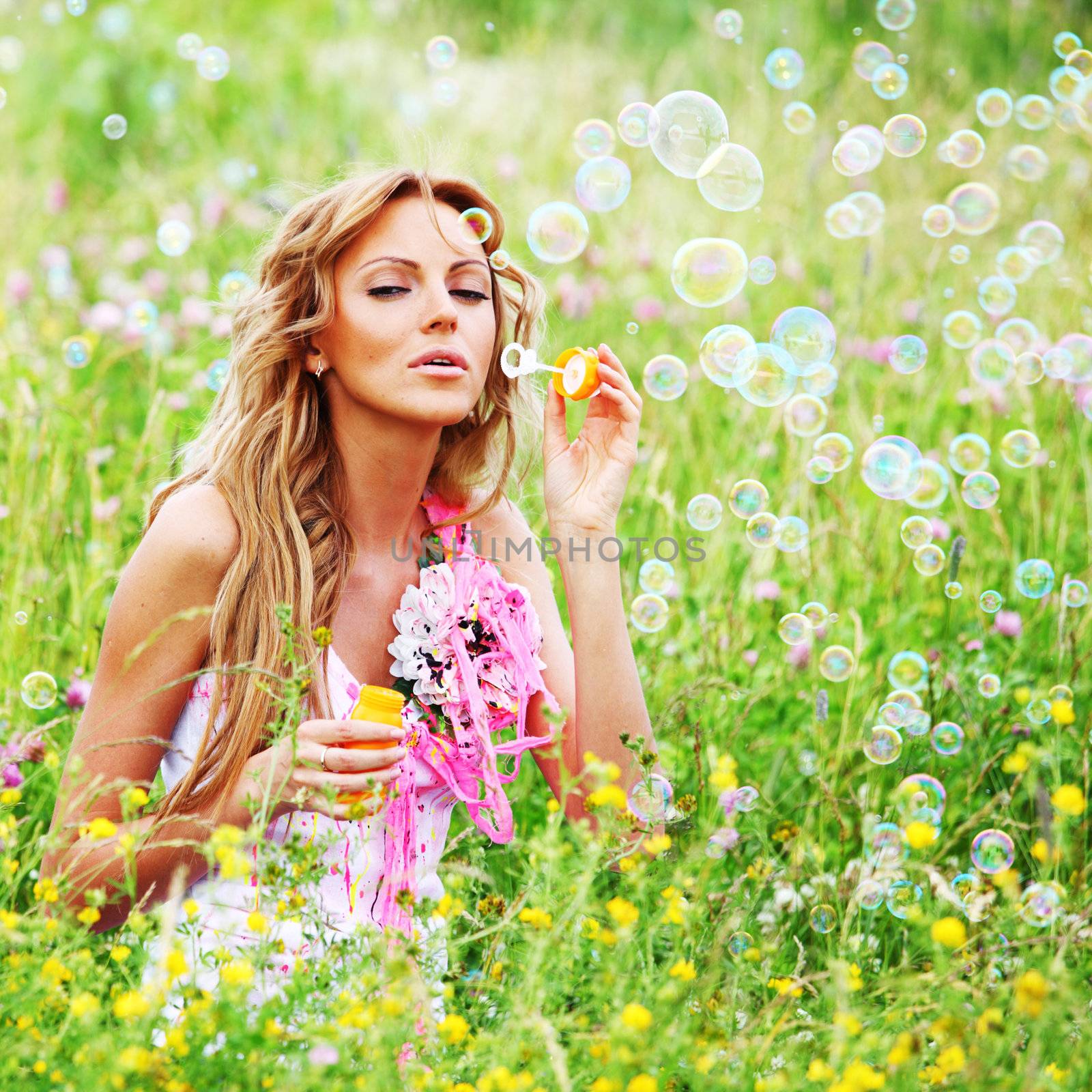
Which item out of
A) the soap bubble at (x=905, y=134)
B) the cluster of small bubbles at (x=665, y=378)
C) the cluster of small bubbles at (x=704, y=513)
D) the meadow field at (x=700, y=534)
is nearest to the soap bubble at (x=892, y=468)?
the meadow field at (x=700, y=534)

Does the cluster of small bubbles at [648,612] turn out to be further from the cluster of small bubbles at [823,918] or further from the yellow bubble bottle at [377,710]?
the yellow bubble bottle at [377,710]

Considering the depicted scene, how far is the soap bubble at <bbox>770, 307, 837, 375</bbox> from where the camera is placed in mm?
3092

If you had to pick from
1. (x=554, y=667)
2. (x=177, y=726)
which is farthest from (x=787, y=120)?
(x=177, y=726)

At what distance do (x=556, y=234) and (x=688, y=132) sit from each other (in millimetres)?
442

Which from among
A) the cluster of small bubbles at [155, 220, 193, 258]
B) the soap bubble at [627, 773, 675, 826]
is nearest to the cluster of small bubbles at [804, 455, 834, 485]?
the soap bubble at [627, 773, 675, 826]

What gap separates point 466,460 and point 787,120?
6.21 feet

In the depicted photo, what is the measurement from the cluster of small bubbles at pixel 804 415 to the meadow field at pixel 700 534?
0.05 feet

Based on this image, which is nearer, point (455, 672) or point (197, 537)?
point (197, 537)

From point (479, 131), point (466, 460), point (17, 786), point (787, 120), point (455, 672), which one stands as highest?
point (479, 131)

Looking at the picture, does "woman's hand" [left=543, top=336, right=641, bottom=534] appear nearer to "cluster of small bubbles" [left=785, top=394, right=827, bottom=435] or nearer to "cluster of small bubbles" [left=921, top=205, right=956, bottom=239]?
"cluster of small bubbles" [left=785, top=394, right=827, bottom=435]

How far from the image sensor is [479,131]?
6.28m

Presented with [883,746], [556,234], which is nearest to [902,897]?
[883,746]

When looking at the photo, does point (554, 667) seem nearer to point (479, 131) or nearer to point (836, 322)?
point (836, 322)

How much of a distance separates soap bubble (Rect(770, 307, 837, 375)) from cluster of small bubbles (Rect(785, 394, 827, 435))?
133 millimetres
